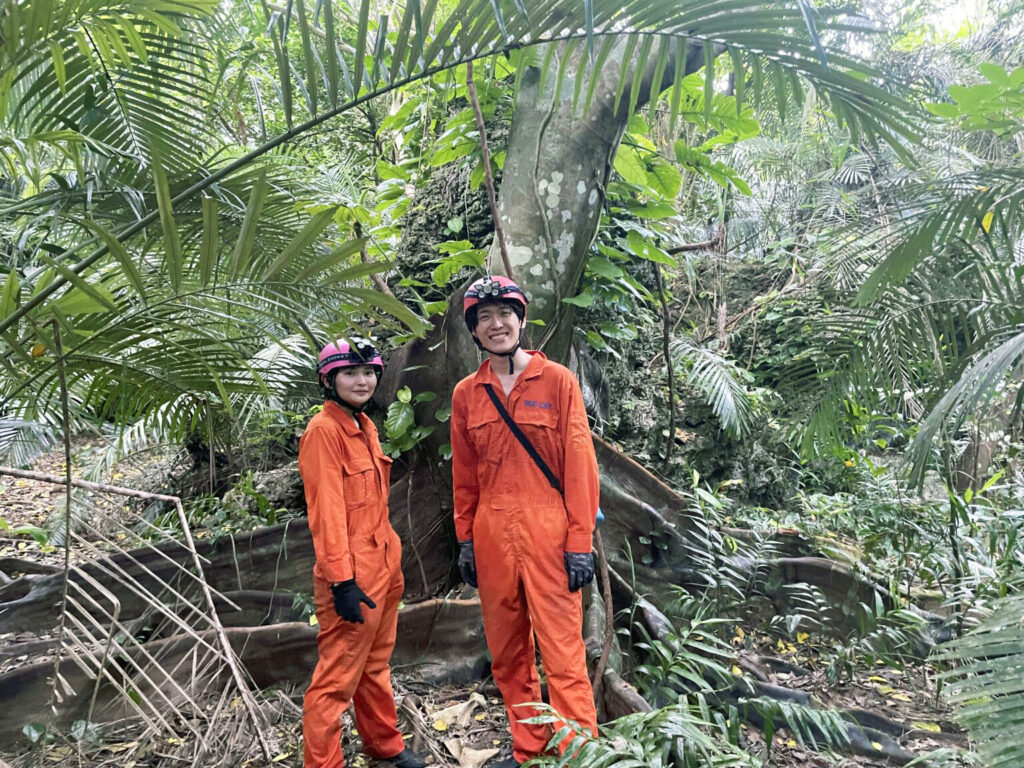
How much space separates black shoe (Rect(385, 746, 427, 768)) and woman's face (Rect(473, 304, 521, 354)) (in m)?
1.80

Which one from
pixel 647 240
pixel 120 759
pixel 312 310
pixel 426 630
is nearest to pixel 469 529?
pixel 426 630

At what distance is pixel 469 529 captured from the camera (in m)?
2.95

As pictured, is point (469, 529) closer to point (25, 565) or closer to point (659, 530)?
point (659, 530)

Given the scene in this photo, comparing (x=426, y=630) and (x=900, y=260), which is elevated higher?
(x=900, y=260)

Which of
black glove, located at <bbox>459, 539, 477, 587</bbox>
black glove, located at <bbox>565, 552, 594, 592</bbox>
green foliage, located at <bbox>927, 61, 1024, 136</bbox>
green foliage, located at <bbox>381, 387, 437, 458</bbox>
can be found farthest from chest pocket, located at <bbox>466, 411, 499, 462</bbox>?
green foliage, located at <bbox>927, 61, 1024, 136</bbox>

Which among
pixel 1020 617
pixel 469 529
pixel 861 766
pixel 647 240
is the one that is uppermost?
pixel 647 240

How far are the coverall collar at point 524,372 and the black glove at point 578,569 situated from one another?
76 centimetres

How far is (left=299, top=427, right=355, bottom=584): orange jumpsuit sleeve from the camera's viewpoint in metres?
2.55

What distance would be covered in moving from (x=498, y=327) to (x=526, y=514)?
0.80 meters

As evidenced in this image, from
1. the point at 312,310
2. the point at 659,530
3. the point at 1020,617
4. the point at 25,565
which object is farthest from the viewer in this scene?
the point at 25,565

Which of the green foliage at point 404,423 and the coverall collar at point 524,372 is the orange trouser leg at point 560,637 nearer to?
the coverall collar at point 524,372

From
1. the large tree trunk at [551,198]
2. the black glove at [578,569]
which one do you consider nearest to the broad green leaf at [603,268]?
the large tree trunk at [551,198]

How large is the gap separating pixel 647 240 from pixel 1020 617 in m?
2.99

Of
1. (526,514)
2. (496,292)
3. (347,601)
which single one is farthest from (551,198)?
(347,601)
